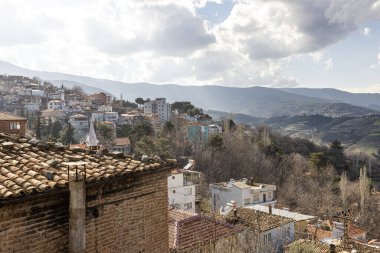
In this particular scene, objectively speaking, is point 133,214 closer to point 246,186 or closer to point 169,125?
point 246,186

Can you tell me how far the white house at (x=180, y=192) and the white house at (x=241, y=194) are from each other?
3002 millimetres

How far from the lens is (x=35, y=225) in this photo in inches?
219

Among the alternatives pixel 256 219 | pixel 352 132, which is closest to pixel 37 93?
pixel 256 219

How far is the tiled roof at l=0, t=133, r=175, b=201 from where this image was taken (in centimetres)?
550

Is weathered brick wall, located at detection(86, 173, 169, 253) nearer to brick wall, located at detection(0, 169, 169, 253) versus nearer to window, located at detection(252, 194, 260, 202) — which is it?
brick wall, located at detection(0, 169, 169, 253)

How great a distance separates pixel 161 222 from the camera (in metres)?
7.75

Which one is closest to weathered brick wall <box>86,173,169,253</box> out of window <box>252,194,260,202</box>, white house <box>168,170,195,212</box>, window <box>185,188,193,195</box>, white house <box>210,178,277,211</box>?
white house <box>168,170,195,212</box>

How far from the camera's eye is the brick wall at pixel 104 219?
17.5 feet

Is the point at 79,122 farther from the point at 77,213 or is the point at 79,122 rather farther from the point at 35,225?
the point at 35,225

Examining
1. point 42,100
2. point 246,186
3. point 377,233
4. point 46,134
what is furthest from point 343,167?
point 42,100

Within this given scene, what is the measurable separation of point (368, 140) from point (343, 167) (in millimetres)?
70035

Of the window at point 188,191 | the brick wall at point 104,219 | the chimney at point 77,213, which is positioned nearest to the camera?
the brick wall at point 104,219

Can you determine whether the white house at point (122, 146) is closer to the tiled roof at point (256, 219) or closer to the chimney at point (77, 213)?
the tiled roof at point (256, 219)

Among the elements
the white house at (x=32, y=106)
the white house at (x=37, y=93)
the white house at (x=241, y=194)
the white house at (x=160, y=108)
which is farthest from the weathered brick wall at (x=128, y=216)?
the white house at (x=37, y=93)
